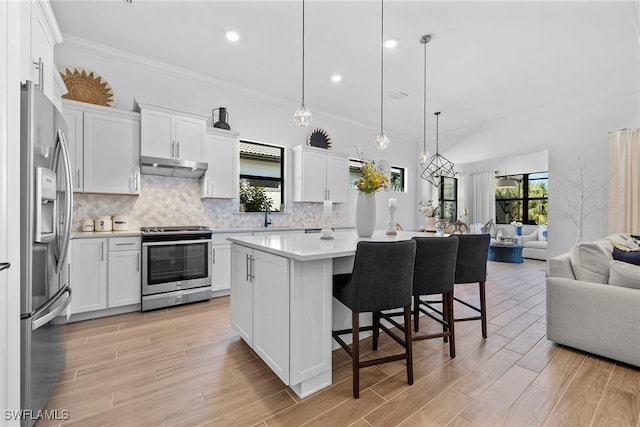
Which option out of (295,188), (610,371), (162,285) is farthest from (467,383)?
(295,188)

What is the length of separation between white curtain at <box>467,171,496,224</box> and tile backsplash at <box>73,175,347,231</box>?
17.4 feet

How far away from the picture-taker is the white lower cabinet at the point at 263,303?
1800mm

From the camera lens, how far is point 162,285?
340 cm

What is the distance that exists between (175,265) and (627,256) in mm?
4358

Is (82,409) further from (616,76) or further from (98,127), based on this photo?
(616,76)

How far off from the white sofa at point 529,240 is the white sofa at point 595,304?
458 centimetres

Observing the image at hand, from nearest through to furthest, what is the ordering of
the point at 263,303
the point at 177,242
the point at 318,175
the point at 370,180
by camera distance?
the point at 263,303 → the point at 370,180 → the point at 177,242 → the point at 318,175

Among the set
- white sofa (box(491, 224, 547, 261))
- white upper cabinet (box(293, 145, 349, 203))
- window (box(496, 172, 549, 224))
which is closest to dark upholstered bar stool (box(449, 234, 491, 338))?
white upper cabinet (box(293, 145, 349, 203))

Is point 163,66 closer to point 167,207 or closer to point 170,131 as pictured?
point 170,131

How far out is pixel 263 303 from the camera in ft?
6.73

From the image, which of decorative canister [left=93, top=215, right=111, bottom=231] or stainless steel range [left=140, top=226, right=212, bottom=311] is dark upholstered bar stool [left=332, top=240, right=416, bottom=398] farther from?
decorative canister [left=93, top=215, right=111, bottom=231]

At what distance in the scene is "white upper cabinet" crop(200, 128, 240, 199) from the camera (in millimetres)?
4059

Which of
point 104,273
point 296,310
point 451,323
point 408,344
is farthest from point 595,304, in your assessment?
point 104,273

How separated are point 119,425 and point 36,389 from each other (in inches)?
18.2
